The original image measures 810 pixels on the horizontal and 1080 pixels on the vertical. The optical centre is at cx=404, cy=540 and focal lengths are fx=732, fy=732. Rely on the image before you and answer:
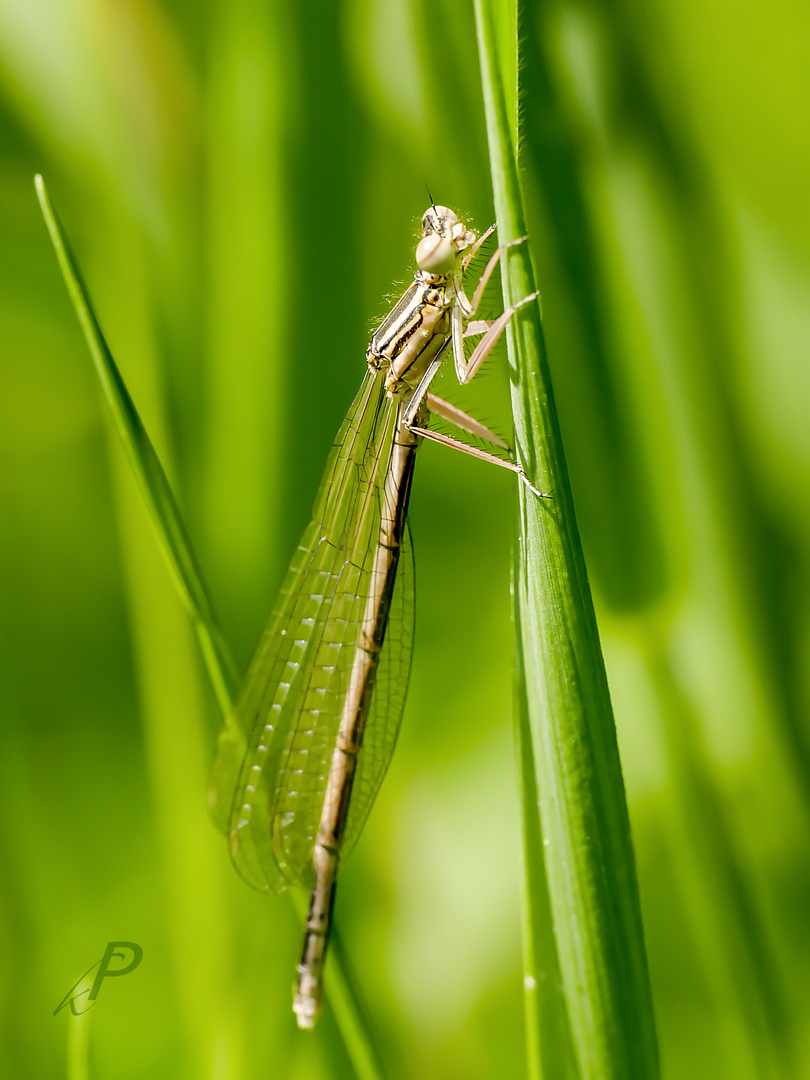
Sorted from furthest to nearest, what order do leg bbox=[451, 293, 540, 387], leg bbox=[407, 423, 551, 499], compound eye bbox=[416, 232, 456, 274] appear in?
compound eye bbox=[416, 232, 456, 274], leg bbox=[451, 293, 540, 387], leg bbox=[407, 423, 551, 499]

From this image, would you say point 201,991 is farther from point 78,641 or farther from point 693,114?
point 693,114

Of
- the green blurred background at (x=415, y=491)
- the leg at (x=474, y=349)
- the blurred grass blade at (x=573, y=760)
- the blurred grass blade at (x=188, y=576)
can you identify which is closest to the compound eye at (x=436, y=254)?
the leg at (x=474, y=349)

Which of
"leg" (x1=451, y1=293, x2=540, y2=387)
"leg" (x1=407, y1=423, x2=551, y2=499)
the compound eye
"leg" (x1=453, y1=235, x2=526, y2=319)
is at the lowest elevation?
"leg" (x1=407, y1=423, x2=551, y2=499)

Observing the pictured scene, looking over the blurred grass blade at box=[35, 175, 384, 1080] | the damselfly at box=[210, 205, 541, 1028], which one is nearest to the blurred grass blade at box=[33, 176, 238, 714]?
the blurred grass blade at box=[35, 175, 384, 1080]

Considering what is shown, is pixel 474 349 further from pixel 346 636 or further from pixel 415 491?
pixel 346 636

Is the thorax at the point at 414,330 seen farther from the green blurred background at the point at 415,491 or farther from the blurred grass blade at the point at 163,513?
the blurred grass blade at the point at 163,513

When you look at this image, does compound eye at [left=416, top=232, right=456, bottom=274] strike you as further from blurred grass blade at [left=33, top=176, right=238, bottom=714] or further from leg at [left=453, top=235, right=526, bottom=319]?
blurred grass blade at [left=33, top=176, right=238, bottom=714]

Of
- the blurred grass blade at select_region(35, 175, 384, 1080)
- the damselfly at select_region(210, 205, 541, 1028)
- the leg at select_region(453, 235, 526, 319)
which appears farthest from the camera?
the damselfly at select_region(210, 205, 541, 1028)
